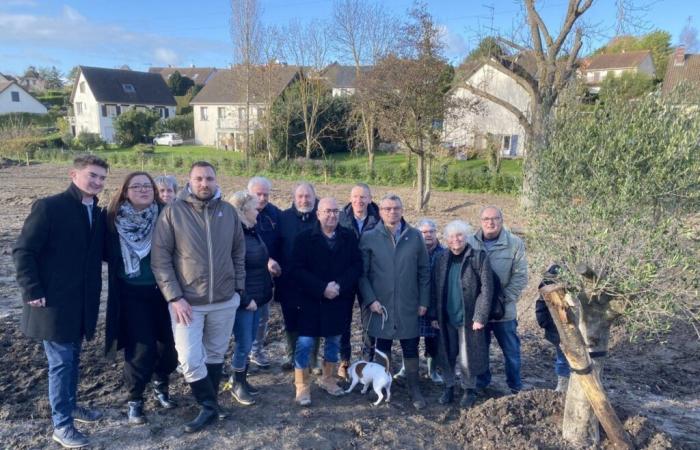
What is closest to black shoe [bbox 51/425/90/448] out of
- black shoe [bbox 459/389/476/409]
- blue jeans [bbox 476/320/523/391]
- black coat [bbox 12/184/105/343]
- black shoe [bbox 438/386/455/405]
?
black coat [bbox 12/184/105/343]

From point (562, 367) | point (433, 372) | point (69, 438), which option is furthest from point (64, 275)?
point (562, 367)

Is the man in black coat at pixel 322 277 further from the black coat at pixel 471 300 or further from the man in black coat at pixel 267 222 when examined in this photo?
the black coat at pixel 471 300

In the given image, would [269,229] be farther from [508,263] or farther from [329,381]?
[508,263]

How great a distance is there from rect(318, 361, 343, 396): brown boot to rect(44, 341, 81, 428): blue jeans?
7.39ft

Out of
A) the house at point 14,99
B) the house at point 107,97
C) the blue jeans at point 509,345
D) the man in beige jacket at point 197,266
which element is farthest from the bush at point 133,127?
the blue jeans at point 509,345

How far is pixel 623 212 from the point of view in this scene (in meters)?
3.53

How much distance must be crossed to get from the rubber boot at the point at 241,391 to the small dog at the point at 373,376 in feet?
3.28

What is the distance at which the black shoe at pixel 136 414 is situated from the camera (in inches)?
170

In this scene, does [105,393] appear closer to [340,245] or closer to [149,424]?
[149,424]

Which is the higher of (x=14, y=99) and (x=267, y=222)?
(x=14, y=99)

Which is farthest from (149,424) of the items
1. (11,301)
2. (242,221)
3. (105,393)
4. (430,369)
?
(11,301)

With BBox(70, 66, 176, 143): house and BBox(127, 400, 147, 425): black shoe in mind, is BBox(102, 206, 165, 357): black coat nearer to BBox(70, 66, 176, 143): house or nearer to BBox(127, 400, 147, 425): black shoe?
BBox(127, 400, 147, 425): black shoe

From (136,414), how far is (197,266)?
1518mm

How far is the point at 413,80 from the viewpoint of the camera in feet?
45.2
